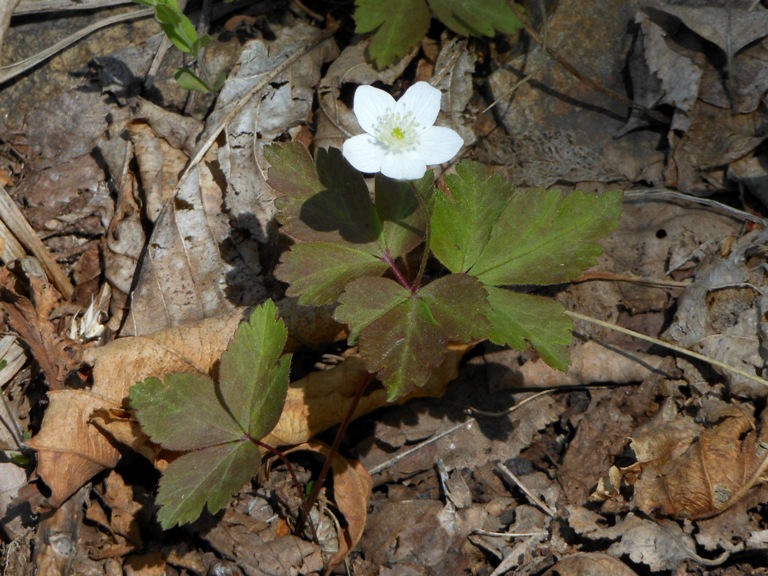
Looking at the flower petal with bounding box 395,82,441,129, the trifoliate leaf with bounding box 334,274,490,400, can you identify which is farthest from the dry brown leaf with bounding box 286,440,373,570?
the flower petal with bounding box 395,82,441,129

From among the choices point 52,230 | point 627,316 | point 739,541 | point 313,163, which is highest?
point 313,163

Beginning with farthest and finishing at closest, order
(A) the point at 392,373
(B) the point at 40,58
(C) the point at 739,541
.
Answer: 1. (B) the point at 40,58
2. (C) the point at 739,541
3. (A) the point at 392,373

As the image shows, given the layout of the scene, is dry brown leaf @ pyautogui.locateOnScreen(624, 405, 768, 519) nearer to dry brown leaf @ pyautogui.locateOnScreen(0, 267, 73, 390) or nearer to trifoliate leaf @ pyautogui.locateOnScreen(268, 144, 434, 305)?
trifoliate leaf @ pyautogui.locateOnScreen(268, 144, 434, 305)

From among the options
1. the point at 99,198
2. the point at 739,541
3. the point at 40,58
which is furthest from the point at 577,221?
the point at 40,58

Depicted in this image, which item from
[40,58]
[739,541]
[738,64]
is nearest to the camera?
[739,541]

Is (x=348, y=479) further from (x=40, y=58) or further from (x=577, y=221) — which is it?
(x=40, y=58)

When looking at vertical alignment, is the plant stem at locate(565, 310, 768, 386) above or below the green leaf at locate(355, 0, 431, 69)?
below

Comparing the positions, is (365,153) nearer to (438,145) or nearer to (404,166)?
(404,166)

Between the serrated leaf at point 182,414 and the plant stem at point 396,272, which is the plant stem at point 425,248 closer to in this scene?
the plant stem at point 396,272
